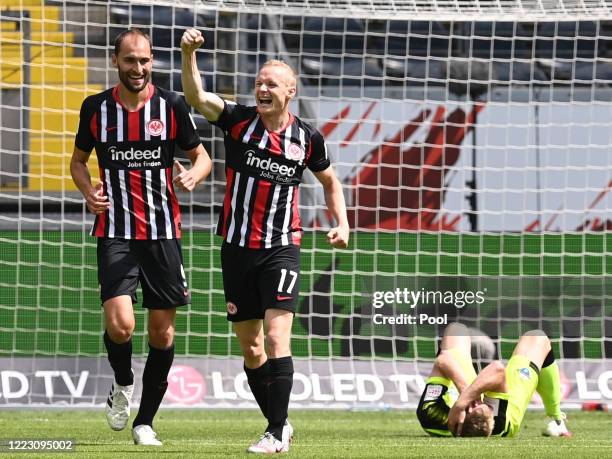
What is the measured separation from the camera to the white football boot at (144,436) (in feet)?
19.6

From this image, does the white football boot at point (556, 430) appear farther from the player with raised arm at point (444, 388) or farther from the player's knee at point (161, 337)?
the player's knee at point (161, 337)

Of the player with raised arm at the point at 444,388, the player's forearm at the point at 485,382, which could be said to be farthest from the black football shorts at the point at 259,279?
the player with raised arm at the point at 444,388

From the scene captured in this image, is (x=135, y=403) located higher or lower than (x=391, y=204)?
lower

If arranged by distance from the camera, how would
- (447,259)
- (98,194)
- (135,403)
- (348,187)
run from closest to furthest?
(98,194), (135,403), (447,259), (348,187)

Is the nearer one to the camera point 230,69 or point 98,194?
point 98,194

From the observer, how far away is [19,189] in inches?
426

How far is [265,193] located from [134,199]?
2.14 feet

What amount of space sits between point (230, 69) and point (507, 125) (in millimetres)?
2587

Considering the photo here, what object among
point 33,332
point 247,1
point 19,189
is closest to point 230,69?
point 247,1

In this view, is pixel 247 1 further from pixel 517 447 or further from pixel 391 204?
pixel 517 447

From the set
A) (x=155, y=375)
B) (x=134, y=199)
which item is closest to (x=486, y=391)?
(x=155, y=375)

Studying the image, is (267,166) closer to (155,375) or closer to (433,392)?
(155,375)

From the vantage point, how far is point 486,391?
6590 mm

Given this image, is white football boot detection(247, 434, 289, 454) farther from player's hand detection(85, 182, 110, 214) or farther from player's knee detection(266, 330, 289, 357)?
player's hand detection(85, 182, 110, 214)
